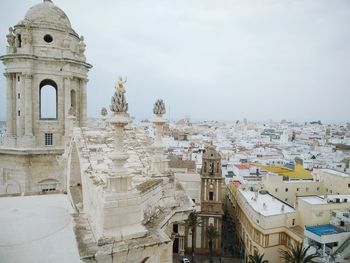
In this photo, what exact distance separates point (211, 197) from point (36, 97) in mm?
18944

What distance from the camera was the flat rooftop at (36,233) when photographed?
5500mm

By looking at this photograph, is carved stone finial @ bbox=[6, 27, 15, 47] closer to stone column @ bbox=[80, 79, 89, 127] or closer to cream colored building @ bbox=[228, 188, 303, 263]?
stone column @ bbox=[80, 79, 89, 127]

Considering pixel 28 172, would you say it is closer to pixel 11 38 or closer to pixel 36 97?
Answer: pixel 36 97

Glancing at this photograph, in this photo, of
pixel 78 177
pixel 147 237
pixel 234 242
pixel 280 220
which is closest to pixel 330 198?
pixel 280 220

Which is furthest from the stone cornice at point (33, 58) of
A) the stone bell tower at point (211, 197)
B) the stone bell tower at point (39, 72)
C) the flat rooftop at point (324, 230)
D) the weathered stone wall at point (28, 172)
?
the flat rooftop at point (324, 230)

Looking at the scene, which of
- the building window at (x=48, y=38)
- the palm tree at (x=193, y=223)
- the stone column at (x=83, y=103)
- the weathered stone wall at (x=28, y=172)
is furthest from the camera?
the palm tree at (x=193, y=223)

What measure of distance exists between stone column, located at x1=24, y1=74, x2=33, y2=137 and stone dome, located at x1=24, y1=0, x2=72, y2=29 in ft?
10.9

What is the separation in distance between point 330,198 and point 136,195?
22395 mm

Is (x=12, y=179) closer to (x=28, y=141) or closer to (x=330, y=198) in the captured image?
(x=28, y=141)

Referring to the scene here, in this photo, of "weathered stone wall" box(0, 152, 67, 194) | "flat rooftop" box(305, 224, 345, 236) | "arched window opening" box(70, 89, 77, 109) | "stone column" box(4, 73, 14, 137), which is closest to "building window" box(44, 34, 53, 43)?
"stone column" box(4, 73, 14, 137)

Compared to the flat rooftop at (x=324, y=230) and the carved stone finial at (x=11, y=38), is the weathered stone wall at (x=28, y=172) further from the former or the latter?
the flat rooftop at (x=324, y=230)

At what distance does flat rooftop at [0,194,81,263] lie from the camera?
5.50 metres

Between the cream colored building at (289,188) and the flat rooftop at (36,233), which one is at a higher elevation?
the flat rooftop at (36,233)

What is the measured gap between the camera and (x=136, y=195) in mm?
5312
